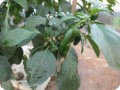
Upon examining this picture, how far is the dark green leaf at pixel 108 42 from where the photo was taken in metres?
0.40

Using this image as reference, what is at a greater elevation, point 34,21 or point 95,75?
point 34,21

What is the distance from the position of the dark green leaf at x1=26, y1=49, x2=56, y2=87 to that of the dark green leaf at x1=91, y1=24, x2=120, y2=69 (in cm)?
15

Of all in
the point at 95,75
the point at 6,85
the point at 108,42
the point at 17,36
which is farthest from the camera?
the point at 95,75

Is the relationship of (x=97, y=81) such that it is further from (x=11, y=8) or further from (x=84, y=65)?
(x=11, y=8)

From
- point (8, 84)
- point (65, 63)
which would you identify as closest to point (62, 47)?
point (65, 63)

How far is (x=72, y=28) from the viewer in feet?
1.84

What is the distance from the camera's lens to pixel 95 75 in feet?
4.05

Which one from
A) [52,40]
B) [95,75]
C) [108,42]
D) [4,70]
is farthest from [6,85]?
[95,75]

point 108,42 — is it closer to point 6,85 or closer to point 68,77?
point 68,77

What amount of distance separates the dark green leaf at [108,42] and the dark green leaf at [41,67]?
0.15 meters

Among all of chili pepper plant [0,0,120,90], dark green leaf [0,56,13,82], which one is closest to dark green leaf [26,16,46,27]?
chili pepper plant [0,0,120,90]

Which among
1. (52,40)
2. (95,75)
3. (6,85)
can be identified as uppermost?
(52,40)

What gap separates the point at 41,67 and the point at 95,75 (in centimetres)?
71

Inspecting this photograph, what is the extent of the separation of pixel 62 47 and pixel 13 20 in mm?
296
